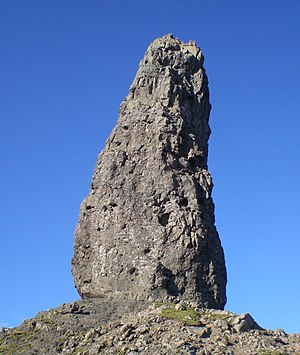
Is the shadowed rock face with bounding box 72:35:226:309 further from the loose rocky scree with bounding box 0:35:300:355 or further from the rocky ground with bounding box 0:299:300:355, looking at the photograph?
the rocky ground with bounding box 0:299:300:355

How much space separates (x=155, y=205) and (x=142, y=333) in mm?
15502

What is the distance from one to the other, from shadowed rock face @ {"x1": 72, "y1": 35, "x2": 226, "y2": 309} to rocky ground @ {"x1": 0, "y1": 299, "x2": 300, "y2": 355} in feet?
11.5

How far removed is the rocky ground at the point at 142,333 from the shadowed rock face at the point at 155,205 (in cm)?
352

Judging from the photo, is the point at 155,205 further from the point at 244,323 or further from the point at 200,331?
the point at 200,331

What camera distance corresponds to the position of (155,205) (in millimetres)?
63938

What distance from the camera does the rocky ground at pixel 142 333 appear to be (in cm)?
4809

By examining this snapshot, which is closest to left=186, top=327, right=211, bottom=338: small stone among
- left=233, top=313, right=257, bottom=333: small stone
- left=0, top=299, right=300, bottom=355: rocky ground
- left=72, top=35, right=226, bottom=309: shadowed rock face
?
left=0, top=299, right=300, bottom=355: rocky ground

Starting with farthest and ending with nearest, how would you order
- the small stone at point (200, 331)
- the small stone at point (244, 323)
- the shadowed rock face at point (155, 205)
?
the shadowed rock face at point (155, 205) < the small stone at point (244, 323) < the small stone at point (200, 331)

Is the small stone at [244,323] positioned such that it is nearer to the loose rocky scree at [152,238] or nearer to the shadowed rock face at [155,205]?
the loose rocky scree at [152,238]

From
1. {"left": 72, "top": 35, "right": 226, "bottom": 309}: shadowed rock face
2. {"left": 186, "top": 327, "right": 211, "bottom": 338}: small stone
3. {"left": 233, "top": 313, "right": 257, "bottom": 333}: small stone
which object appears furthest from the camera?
{"left": 72, "top": 35, "right": 226, "bottom": 309}: shadowed rock face

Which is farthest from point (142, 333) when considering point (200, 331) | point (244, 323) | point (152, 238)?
point (152, 238)

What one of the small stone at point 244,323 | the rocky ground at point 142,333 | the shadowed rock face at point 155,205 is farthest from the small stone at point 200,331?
the shadowed rock face at point 155,205

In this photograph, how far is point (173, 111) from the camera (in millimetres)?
67688

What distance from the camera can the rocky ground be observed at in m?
48.1
